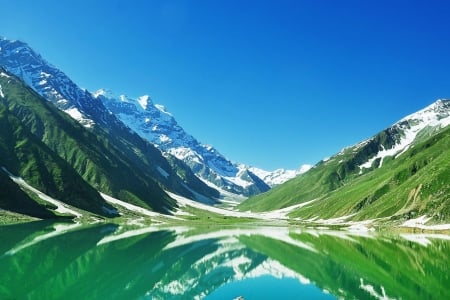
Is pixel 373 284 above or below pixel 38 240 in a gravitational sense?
below

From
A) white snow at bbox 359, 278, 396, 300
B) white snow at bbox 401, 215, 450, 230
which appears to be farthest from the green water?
white snow at bbox 401, 215, 450, 230

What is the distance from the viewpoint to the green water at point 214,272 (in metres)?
44.6

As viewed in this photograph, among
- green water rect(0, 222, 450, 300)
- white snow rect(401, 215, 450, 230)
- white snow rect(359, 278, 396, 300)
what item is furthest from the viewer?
white snow rect(401, 215, 450, 230)

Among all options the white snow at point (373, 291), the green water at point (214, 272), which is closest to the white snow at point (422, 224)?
the green water at point (214, 272)

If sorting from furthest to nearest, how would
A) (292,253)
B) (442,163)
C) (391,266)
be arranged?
1. (442,163)
2. (292,253)
3. (391,266)

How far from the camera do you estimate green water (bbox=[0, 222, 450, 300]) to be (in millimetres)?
44562

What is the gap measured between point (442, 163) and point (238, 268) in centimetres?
13358

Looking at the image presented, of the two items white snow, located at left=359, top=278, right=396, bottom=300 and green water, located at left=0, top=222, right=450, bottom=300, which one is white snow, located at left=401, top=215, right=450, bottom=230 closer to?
green water, located at left=0, top=222, right=450, bottom=300

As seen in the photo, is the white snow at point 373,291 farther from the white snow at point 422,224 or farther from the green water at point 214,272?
the white snow at point 422,224

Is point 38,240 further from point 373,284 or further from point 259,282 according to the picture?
point 373,284

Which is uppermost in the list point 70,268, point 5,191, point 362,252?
point 5,191

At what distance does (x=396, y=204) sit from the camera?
580 feet

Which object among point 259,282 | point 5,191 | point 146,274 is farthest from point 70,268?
point 5,191

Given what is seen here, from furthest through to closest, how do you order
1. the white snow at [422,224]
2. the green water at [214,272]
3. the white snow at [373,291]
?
the white snow at [422,224] → the green water at [214,272] → the white snow at [373,291]
